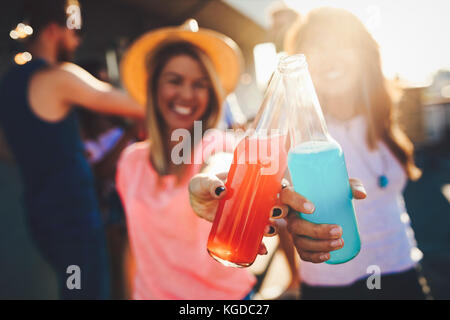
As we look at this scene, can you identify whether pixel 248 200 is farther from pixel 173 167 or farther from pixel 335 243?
pixel 173 167

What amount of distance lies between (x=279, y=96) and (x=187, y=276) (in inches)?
33.1

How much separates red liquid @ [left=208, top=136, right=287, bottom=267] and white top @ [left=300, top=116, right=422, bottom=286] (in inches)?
27.0

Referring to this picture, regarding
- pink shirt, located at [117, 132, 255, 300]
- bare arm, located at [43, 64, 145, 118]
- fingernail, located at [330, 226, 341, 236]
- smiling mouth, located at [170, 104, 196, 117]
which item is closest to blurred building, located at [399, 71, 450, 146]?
smiling mouth, located at [170, 104, 196, 117]

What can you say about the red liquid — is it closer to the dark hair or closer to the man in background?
the man in background

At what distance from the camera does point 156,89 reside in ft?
5.25

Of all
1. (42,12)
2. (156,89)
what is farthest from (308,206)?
(42,12)

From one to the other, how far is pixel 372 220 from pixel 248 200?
32.0 inches

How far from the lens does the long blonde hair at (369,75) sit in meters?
1.34

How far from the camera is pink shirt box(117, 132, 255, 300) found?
1.19 metres

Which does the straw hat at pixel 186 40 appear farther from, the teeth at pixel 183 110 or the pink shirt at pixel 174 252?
the pink shirt at pixel 174 252
